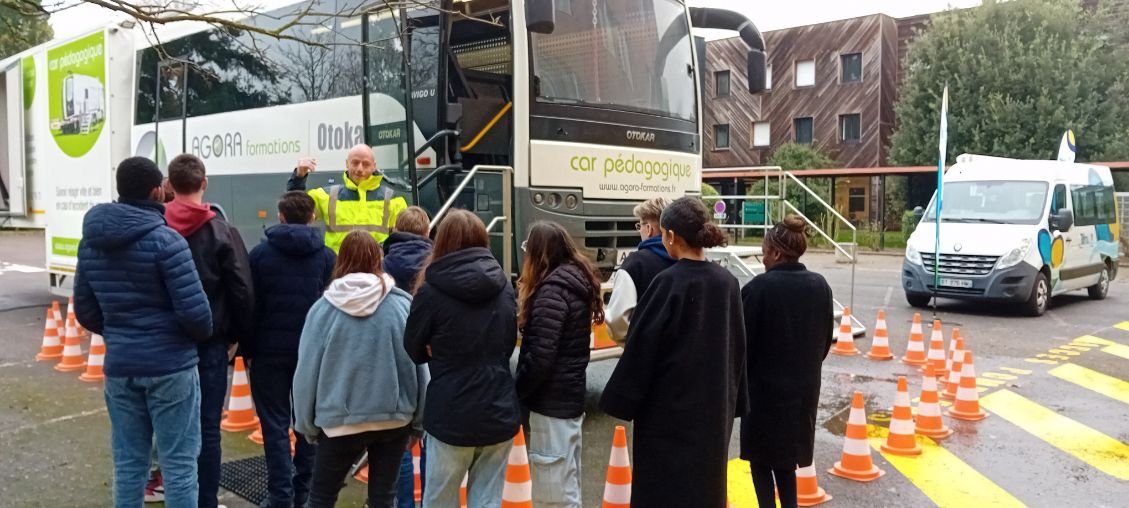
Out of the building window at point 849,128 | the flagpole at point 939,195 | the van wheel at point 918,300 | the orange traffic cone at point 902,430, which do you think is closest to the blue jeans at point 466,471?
the orange traffic cone at point 902,430

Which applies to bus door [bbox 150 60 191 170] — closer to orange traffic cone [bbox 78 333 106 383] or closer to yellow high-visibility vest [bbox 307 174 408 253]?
orange traffic cone [bbox 78 333 106 383]

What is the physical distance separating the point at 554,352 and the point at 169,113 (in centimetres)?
765

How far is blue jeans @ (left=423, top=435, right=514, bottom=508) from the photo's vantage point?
3664mm

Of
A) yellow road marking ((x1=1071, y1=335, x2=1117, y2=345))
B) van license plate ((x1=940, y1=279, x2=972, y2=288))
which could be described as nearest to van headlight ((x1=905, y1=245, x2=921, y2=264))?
van license plate ((x1=940, y1=279, x2=972, y2=288))

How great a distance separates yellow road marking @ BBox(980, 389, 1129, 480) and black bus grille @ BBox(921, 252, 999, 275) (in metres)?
5.14

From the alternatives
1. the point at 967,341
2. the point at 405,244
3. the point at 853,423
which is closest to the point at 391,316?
the point at 405,244

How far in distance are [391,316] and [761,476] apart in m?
2.03

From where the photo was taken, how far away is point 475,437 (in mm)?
3559

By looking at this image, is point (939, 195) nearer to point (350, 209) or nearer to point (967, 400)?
point (967, 400)

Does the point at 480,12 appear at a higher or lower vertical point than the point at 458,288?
higher

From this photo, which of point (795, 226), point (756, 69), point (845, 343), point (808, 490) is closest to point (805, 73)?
point (845, 343)

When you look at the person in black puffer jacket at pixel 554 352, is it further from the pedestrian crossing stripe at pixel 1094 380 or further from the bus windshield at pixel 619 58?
the pedestrian crossing stripe at pixel 1094 380

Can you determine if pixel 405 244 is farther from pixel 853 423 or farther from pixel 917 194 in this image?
pixel 917 194

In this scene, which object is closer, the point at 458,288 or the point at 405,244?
the point at 458,288
